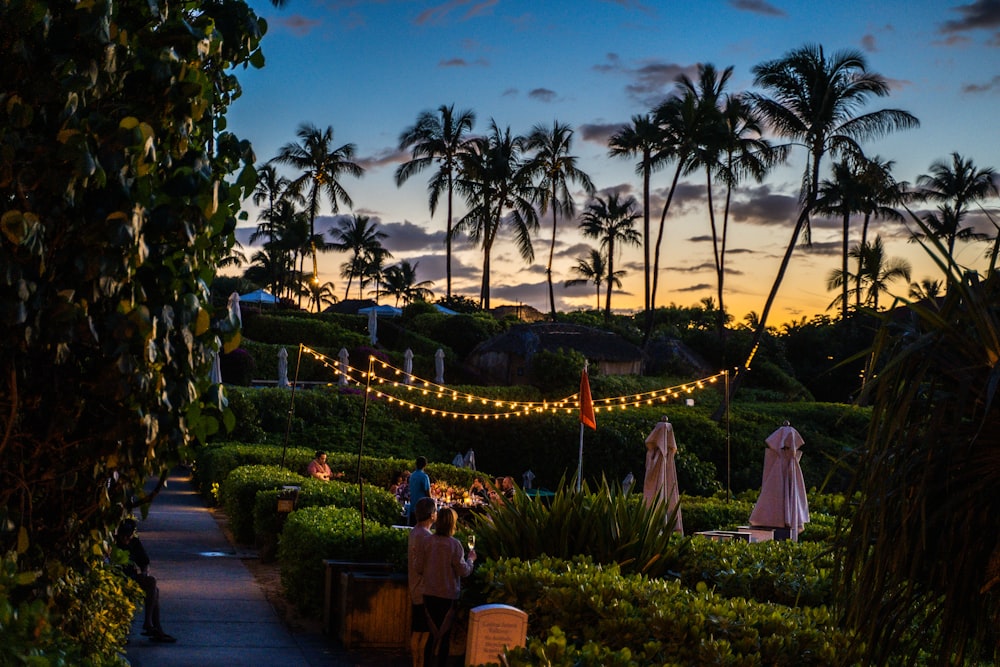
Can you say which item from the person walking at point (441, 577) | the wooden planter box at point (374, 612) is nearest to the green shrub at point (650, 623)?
the person walking at point (441, 577)

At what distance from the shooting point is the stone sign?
6168 mm


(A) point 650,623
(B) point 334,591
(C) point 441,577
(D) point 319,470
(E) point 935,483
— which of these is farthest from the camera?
(D) point 319,470

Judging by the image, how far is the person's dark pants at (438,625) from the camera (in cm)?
785

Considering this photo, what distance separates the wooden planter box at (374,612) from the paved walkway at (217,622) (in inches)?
4.8

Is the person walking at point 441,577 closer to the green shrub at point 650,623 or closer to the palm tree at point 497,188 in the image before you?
the green shrub at point 650,623

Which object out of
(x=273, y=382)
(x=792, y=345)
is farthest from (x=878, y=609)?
(x=792, y=345)

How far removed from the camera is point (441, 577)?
25.8 ft

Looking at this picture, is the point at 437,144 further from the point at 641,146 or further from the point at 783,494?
the point at 783,494

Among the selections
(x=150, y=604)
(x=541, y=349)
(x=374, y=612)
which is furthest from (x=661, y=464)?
(x=541, y=349)

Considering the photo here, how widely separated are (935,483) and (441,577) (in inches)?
181

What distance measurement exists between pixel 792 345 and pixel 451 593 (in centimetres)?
4342

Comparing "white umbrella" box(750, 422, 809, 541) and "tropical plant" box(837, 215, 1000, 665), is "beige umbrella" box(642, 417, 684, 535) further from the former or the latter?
"tropical plant" box(837, 215, 1000, 665)

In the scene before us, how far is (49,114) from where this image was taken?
344cm

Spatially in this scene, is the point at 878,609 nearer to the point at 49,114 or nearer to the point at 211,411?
the point at 211,411
